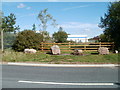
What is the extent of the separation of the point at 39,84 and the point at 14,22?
69.1 feet

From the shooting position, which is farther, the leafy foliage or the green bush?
the leafy foliage

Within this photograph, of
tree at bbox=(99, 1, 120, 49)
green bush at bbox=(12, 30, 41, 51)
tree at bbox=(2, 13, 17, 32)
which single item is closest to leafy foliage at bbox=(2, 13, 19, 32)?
tree at bbox=(2, 13, 17, 32)

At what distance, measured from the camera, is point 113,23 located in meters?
19.2

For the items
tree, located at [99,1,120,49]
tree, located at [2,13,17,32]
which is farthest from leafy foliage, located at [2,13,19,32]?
tree, located at [99,1,120,49]

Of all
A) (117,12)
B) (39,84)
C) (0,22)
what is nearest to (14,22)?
(0,22)

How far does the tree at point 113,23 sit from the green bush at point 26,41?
952 centimetres

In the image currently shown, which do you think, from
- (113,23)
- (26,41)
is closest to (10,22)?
(26,41)

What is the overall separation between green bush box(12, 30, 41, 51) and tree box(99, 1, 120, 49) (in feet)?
31.2

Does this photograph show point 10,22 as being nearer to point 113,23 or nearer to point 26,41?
point 26,41

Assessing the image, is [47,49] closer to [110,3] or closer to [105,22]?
[105,22]

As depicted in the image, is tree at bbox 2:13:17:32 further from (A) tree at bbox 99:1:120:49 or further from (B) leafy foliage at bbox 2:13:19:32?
(A) tree at bbox 99:1:120:49

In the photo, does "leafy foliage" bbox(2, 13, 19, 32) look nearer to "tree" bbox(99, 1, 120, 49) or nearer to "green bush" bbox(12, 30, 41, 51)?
"green bush" bbox(12, 30, 41, 51)

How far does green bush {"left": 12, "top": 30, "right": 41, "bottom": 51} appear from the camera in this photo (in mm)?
18328

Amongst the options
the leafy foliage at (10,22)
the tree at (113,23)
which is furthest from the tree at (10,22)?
the tree at (113,23)
